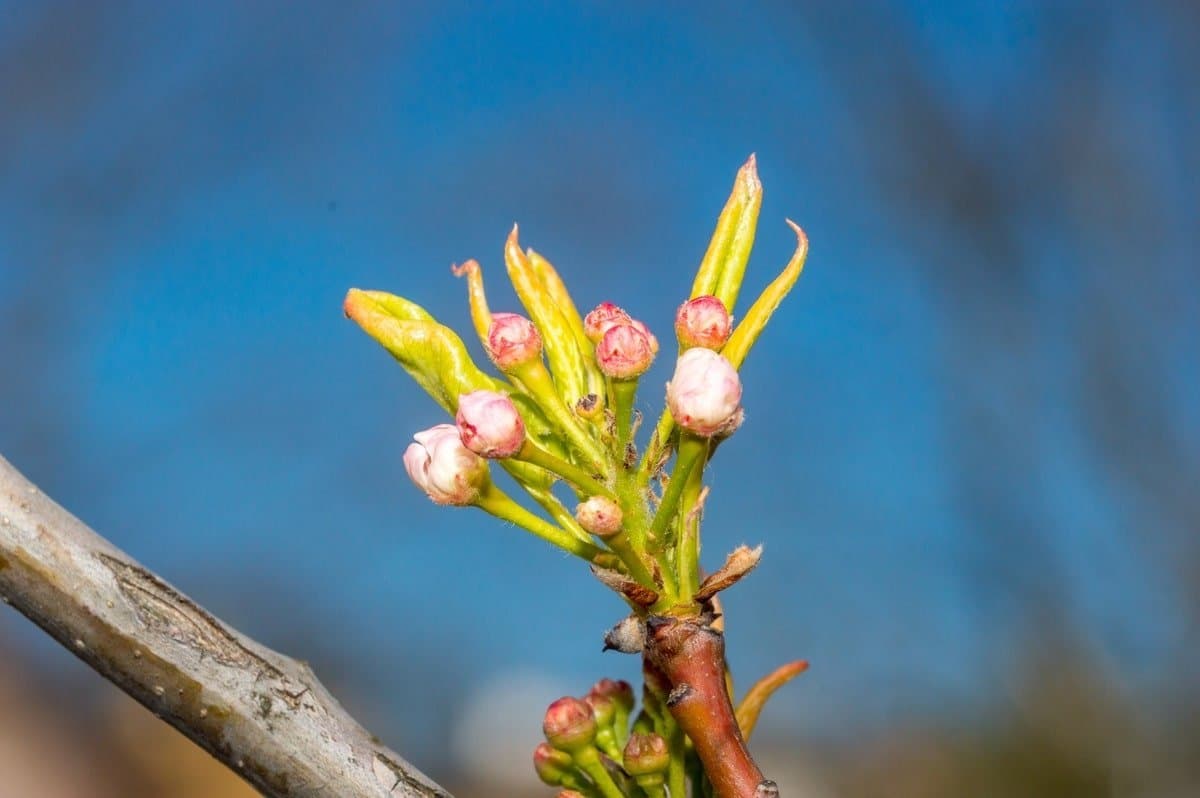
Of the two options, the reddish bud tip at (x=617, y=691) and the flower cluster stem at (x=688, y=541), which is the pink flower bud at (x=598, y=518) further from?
the reddish bud tip at (x=617, y=691)

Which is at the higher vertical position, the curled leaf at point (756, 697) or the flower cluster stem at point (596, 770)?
the curled leaf at point (756, 697)

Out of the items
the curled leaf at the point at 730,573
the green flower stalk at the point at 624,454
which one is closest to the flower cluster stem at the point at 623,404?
the green flower stalk at the point at 624,454

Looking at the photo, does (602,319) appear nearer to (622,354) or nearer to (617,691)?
(622,354)

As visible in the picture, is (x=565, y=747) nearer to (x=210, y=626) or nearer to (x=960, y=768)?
(x=210, y=626)

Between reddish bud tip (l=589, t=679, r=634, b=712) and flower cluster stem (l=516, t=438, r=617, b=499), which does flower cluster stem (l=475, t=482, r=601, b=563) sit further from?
reddish bud tip (l=589, t=679, r=634, b=712)

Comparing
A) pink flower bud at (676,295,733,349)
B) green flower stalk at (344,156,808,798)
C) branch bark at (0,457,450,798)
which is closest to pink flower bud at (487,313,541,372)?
green flower stalk at (344,156,808,798)

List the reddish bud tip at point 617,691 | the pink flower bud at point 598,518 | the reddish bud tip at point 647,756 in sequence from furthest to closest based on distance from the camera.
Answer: the reddish bud tip at point 617,691 < the reddish bud tip at point 647,756 < the pink flower bud at point 598,518

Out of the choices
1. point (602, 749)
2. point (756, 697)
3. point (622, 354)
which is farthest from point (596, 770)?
point (622, 354)

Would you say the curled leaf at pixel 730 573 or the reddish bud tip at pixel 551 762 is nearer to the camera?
the curled leaf at pixel 730 573
